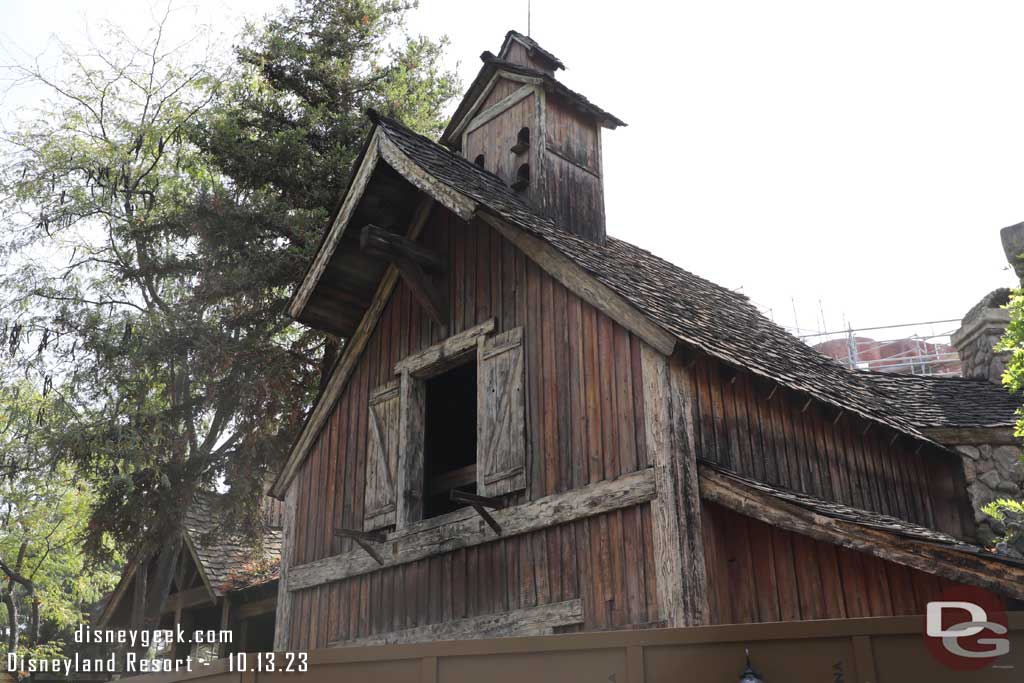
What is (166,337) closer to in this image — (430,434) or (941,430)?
(430,434)

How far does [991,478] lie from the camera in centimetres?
1087

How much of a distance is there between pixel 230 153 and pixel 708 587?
13.8 m

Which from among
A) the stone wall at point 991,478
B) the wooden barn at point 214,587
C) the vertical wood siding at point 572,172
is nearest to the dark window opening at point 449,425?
the vertical wood siding at point 572,172

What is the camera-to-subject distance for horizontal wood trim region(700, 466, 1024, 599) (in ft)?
19.9

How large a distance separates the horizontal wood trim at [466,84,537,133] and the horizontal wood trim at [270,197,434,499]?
7.49 ft

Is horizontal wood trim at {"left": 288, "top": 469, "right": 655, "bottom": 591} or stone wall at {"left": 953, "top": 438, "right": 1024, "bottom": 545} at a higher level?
stone wall at {"left": 953, "top": 438, "right": 1024, "bottom": 545}

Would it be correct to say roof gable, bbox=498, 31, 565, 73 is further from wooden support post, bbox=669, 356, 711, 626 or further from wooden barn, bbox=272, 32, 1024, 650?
wooden support post, bbox=669, 356, 711, 626

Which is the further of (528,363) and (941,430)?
(941,430)

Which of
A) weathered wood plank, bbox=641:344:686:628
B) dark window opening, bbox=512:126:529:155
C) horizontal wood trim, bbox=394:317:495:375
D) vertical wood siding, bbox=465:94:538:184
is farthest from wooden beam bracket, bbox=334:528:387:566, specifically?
dark window opening, bbox=512:126:529:155

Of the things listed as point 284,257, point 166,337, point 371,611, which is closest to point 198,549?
point 166,337

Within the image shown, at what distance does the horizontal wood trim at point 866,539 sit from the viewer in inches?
239

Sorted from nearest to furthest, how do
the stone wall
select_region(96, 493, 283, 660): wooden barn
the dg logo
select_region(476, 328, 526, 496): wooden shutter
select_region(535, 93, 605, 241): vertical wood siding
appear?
the dg logo → select_region(476, 328, 526, 496): wooden shutter → the stone wall → select_region(535, 93, 605, 241): vertical wood siding → select_region(96, 493, 283, 660): wooden barn

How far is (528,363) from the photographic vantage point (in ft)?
29.6

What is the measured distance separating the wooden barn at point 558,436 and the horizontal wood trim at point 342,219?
3cm
